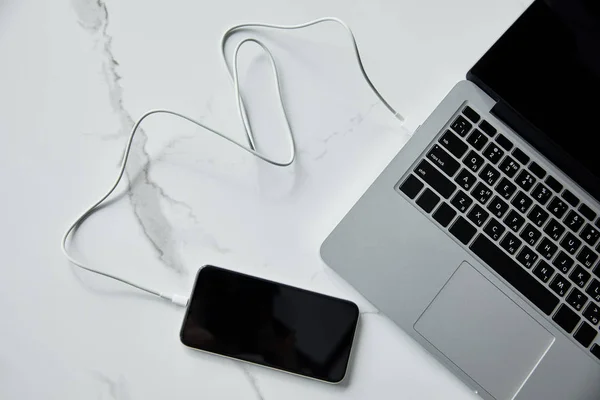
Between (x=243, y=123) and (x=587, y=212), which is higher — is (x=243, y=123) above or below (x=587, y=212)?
below

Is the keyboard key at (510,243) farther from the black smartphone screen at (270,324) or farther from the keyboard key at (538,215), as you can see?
the black smartphone screen at (270,324)

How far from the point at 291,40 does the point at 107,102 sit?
199mm

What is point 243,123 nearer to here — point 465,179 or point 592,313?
point 465,179

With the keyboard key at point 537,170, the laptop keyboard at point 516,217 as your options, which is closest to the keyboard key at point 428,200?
the laptop keyboard at point 516,217

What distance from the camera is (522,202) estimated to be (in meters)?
0.56

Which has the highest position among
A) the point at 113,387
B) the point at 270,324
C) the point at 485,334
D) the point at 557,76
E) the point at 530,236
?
the point at 557,76

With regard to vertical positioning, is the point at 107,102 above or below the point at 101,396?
above

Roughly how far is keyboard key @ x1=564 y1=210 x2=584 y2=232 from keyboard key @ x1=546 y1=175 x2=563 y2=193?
3 centimetres

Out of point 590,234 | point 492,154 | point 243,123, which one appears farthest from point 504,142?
point 243,123

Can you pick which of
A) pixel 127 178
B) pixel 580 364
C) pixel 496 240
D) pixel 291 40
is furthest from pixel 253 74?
pixel 580 364

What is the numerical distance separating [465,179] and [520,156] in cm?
6

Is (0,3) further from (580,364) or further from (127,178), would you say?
(580,364)

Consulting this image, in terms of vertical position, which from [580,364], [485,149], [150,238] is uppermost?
[485,149]

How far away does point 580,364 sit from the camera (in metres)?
0.55
